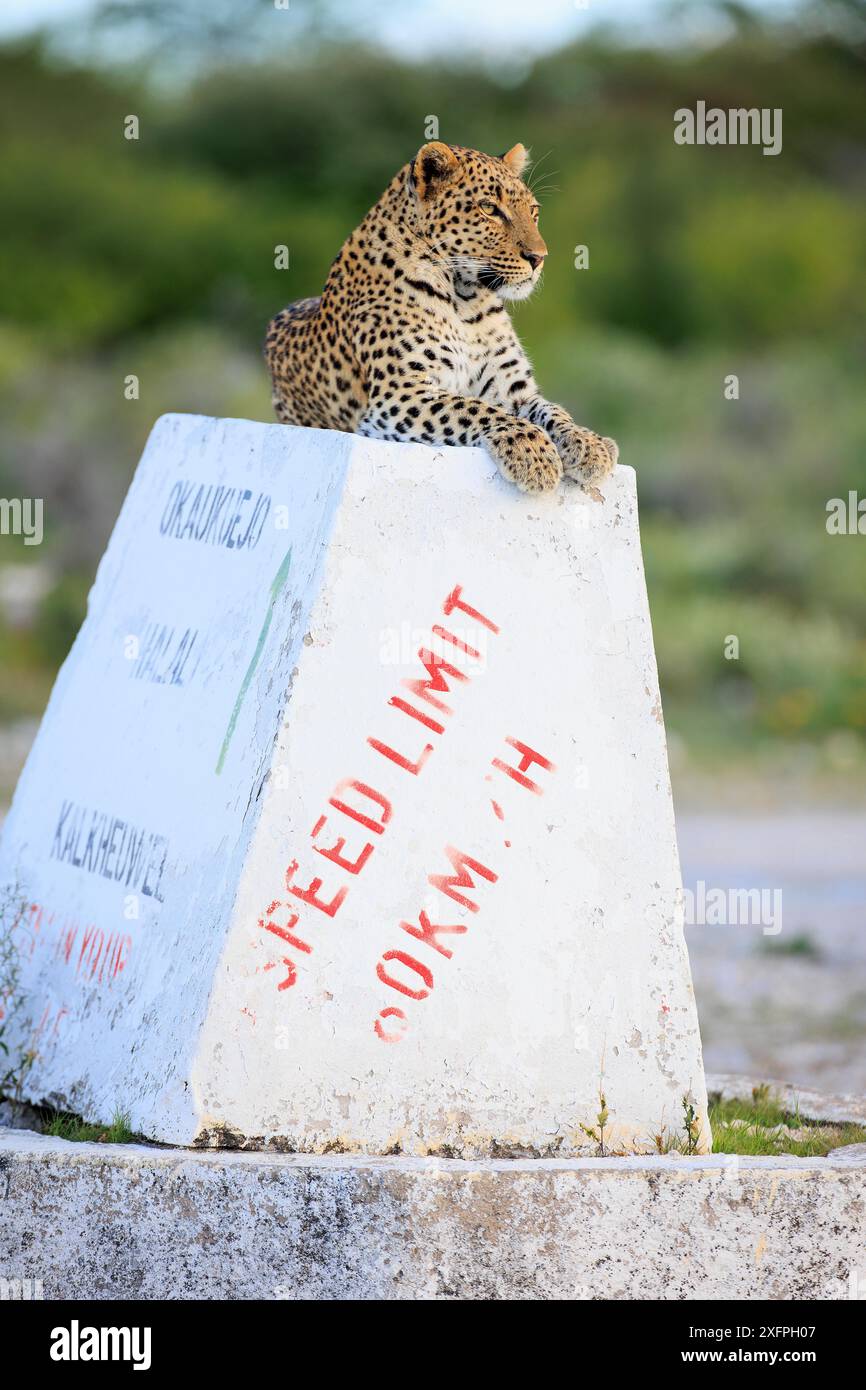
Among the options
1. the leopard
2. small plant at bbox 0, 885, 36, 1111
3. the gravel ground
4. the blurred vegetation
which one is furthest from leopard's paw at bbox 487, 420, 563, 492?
the blurred vegetation

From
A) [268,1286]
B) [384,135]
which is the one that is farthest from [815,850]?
[384,135]

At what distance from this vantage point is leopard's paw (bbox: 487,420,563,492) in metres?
7.06

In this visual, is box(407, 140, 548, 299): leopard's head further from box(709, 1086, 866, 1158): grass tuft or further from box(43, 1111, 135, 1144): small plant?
box(43, 1111, 135, 1144): small plant

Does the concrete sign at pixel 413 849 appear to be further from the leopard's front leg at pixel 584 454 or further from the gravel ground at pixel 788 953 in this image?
the gravel ground at pixel 788 953

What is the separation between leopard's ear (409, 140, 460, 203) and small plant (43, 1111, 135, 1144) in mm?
3071

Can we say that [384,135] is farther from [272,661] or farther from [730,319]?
[272,661]

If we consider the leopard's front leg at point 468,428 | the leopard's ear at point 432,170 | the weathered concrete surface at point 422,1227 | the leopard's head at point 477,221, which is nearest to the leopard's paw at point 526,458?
the leopard's front leg at point 468,428

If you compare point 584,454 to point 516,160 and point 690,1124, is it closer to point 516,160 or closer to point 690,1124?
point 516,160

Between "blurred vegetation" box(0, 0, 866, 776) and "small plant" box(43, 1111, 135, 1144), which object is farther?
"blurred vegetation" box(0, 0, 866, 776)

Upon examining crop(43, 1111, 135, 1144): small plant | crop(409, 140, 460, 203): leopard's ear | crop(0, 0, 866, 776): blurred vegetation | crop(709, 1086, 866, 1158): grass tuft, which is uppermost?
crop(0, 0, 866, 776): blurred vegetation

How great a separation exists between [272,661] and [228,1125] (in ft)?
4.31

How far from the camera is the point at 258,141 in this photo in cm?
4241

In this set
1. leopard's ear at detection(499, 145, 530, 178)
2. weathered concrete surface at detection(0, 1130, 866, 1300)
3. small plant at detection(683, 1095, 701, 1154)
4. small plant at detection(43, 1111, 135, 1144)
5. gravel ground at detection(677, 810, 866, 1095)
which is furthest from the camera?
gravel ground at detection(677, 810, 866, 1095)

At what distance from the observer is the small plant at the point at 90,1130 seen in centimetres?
699
